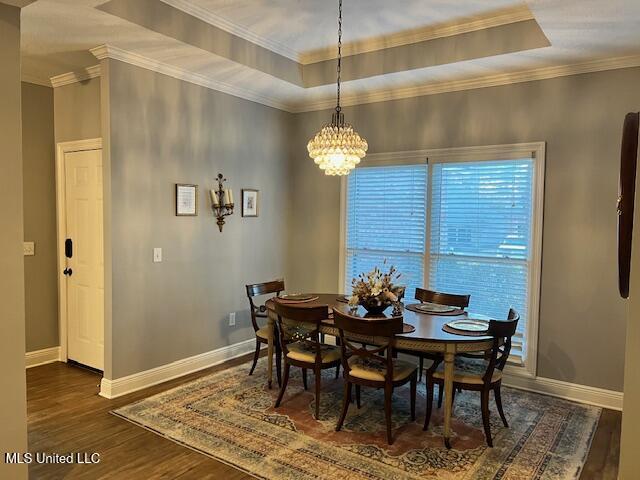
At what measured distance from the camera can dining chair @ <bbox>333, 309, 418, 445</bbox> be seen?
3.04 meters

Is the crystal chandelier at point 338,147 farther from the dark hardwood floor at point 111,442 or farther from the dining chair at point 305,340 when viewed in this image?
the dark hardwood floor at point 111,442

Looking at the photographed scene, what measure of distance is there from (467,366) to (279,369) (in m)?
1.64

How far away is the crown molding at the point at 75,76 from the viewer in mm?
4109

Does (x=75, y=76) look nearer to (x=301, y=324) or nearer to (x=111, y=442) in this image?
(x=301, y=324)

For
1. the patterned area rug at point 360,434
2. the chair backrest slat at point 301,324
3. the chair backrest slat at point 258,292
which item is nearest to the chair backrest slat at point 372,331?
the chair backrest slat at point 301,324

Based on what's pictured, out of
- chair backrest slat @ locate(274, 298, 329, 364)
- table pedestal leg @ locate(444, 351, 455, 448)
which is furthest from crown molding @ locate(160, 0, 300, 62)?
table pedestal leg @ locate(444, 351, 455, 448)

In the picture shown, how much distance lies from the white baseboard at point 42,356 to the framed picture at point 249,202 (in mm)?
2414

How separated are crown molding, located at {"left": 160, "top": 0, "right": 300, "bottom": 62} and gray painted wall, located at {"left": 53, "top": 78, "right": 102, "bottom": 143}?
1.14m

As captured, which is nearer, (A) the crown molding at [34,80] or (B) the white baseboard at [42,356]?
(A) the crown molding at [34,80]

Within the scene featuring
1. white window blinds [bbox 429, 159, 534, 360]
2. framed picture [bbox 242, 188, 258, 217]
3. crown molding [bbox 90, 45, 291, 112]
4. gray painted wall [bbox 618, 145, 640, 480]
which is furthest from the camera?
framed picture [bbox 242, 188, 258, 217]

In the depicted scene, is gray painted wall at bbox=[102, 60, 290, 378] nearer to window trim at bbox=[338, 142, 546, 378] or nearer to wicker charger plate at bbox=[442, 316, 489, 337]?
window trim at bbox=[338, 142, 546, 378]

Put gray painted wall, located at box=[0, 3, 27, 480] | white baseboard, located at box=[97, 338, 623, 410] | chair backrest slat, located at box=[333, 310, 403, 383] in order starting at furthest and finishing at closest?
white baseboard, located at box=[97, 338, 623, 410] < chair backrest slat, located at box=[333, 310, 403, 383] < gray painted wall, located at box=[0, 3, 27, 480]

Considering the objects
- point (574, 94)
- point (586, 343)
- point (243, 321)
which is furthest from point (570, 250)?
point (243, 321)

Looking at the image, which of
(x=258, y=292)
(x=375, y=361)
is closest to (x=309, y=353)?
(x=375, y=361)
